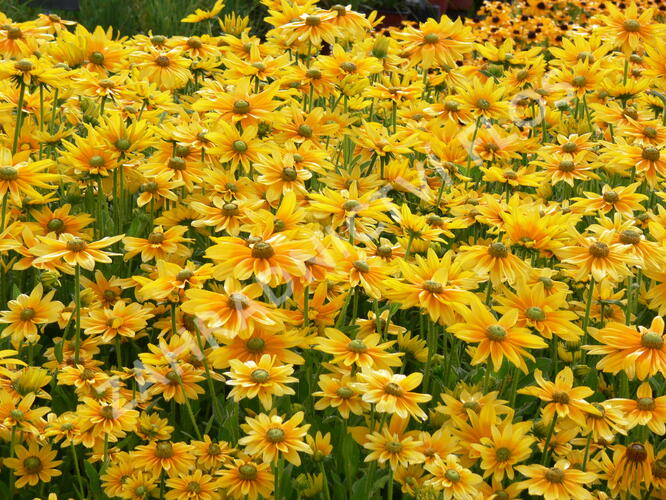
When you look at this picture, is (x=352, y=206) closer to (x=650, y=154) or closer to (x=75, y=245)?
(x=75, y=245)

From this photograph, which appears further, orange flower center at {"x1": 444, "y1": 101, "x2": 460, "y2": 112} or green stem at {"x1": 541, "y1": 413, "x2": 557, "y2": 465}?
orange flower center at {"x1": 444, "y1": 101, "x2": 460, "y2": 112}

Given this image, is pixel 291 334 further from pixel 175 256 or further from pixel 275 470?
pixel 175 256

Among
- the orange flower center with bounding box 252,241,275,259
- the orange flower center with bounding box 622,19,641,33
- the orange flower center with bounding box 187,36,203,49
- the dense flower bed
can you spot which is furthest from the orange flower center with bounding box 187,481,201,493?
the orange flower center with bounding box 622,19,641,33

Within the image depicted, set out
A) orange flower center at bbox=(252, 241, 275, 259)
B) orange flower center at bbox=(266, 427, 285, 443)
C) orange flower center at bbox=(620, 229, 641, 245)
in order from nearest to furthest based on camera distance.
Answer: orange flower center at bbox=(266, 427, 285, 443)
orange flower center at bbox=(252, 241, 275, 259)
orange flower center at bbox=(620, 229, 641, 245)

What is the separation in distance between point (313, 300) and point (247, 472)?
1.36ft

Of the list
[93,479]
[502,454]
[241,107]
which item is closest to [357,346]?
[502,454]

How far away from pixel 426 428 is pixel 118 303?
0.64m

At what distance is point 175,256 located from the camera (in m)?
1.90

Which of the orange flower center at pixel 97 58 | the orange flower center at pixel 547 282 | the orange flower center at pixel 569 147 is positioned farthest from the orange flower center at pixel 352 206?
the orange flower center at pixel 97 58

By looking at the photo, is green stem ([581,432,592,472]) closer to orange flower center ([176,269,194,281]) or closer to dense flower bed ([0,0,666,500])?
dense flower bed ([0,0,666,500])

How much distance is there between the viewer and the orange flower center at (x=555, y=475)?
144cm

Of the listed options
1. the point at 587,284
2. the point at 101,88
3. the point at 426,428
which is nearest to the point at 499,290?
the point at 587,284

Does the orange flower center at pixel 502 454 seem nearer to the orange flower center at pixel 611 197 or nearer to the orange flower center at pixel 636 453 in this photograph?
the orange flower center at pixel 636 453

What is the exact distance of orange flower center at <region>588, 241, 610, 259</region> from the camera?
163 centimetres
